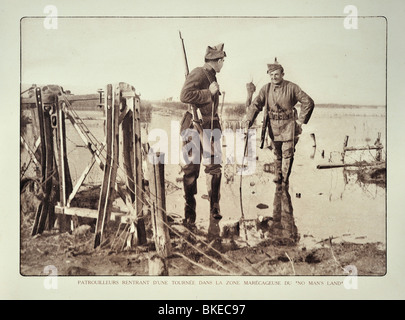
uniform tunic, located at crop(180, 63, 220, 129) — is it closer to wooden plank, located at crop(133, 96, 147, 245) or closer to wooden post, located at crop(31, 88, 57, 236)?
wooden plank, located at crop(133, 96, 147, 245)

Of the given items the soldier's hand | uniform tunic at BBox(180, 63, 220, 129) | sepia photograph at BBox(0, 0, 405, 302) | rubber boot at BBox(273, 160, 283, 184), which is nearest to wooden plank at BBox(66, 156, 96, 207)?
sepia photograph at BBox(0, 0, 405, 302)

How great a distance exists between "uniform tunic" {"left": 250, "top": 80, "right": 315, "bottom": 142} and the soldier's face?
30 millimetres

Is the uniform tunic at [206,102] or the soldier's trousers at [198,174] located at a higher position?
the uniform tunic at [206,102]

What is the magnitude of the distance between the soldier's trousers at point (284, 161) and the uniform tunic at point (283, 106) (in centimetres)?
6

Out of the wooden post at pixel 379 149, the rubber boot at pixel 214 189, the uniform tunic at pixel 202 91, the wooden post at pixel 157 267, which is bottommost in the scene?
the wooden post at pixel 157 267

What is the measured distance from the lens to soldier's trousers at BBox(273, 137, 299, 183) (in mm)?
3557

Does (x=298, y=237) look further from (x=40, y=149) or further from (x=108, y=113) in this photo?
(x=40, y=149)

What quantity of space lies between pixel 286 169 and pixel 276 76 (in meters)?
0.78

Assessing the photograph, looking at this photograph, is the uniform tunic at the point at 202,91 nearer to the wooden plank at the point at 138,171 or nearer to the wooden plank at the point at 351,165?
the wooden plank at the point at 138,171

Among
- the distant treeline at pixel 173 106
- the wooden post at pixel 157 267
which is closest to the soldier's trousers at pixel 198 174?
the distant treeline at pixel 173 106

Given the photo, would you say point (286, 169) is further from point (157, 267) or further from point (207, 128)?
point (157, 267)

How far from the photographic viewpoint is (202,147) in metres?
3.56

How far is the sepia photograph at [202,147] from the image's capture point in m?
3.52

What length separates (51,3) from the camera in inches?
138
